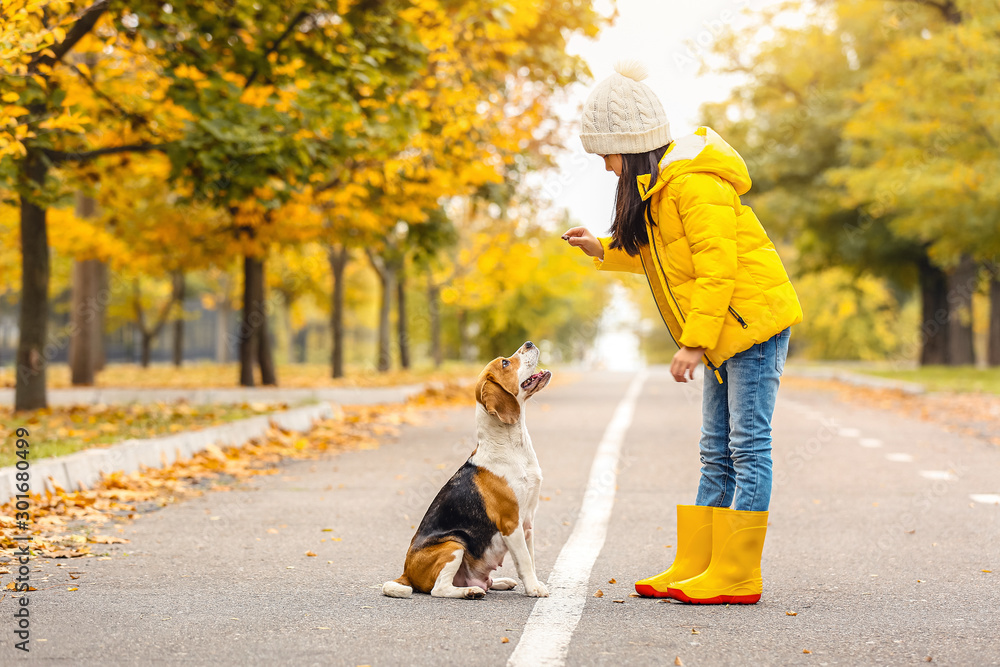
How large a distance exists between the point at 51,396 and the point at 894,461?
11.9 metres

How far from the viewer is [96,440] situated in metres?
9.07

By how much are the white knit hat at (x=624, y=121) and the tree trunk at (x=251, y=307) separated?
46.4 ft

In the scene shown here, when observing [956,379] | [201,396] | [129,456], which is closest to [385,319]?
[201,396]

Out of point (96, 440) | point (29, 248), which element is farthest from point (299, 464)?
point (29, 248)

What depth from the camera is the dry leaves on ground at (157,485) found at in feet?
19.2

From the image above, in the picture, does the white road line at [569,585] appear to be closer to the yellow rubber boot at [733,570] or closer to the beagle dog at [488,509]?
the beagle dog at [488,509]

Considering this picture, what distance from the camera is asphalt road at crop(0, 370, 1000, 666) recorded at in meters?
3.66

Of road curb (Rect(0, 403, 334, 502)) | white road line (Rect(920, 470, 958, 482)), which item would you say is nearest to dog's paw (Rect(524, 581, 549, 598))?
road curb (Rect(0, 403, 334, 502))

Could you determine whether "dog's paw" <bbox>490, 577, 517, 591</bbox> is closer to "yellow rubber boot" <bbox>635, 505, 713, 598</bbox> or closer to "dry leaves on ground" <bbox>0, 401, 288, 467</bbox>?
"yellow rubber boot" <bbox>635, 505, 713, 598</bbox>

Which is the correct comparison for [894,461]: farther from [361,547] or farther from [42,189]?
[42,189]

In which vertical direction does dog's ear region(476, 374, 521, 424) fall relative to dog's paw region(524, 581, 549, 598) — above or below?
above

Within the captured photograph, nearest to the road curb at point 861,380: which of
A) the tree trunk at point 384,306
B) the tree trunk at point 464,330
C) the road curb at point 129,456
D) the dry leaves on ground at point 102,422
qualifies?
the tree trunk at point 384,306

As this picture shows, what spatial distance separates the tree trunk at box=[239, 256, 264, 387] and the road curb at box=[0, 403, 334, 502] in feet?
21.9

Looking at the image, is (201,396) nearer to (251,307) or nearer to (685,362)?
(251,307)
